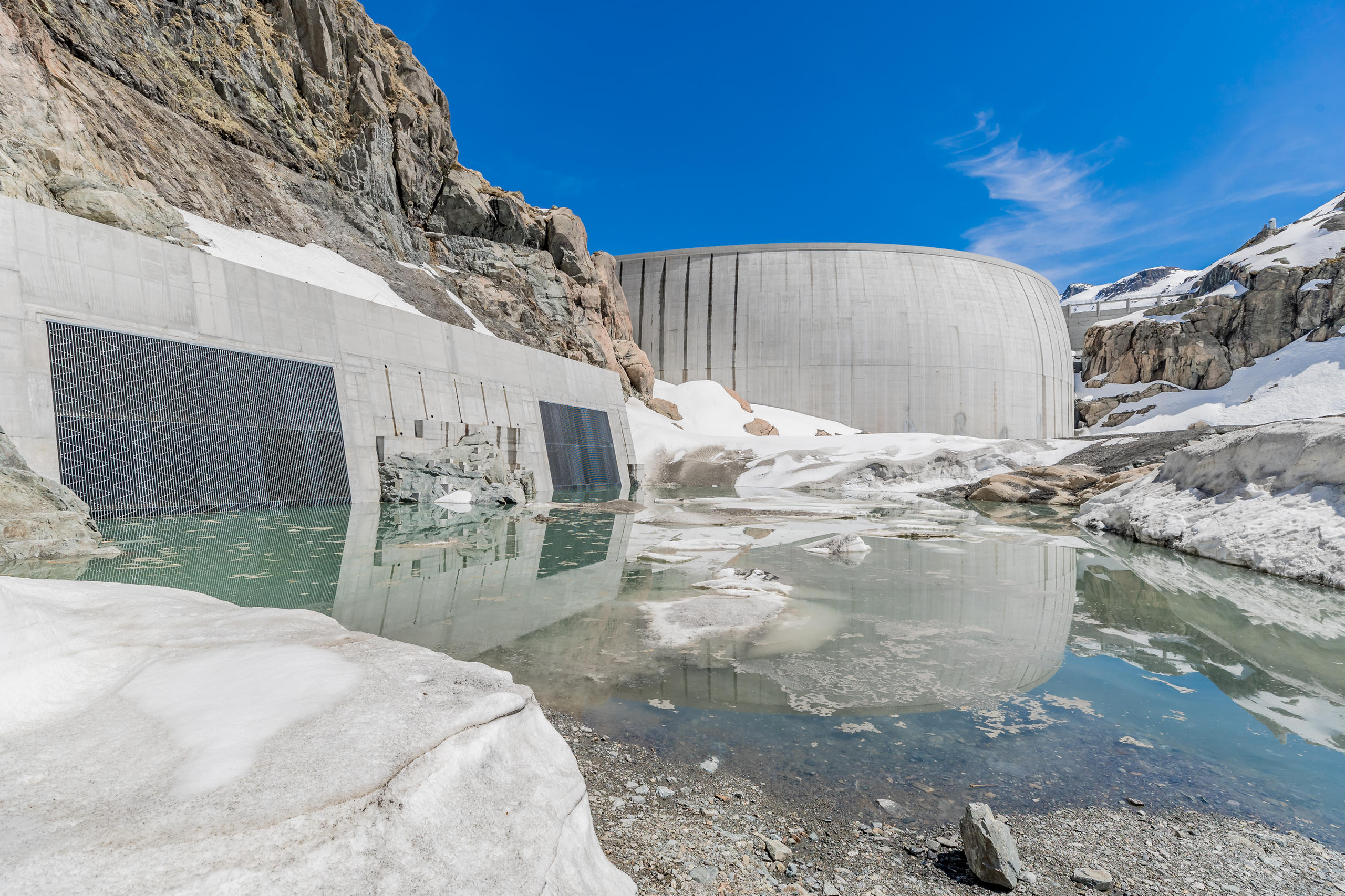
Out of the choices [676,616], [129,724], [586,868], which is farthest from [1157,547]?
[129,724]

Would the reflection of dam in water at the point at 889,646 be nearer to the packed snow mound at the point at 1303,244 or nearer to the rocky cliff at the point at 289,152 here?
the rocky cliff at the point at 289,152

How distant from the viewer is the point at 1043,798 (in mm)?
2535

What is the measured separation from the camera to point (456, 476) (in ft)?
49.5

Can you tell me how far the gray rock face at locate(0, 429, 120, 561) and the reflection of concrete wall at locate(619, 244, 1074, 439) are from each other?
116 ft

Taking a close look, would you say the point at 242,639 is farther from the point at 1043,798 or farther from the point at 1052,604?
the point at 1052,604

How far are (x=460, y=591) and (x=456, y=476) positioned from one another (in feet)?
31.5

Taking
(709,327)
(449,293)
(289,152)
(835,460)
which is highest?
(289,152)

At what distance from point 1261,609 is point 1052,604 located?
178 centimetres

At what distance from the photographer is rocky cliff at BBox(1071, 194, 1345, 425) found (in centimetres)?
4366

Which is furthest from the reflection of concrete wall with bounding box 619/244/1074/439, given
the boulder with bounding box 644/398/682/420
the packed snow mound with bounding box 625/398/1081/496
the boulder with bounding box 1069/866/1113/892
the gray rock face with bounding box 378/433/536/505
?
the boulder with bounding box 1069/866/1113/892

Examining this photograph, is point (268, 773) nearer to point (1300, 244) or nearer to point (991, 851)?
point (991, 851)

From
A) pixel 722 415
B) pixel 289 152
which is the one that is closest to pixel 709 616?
pixel 289 152

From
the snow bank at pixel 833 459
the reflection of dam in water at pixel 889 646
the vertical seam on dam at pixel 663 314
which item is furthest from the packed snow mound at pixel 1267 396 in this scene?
the reflection of dam in water at pixel 889 646

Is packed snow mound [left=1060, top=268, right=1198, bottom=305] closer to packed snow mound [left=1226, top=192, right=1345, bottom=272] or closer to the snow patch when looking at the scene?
packed snow mound [left=1226, top=192, right=1345, bottom=272]
